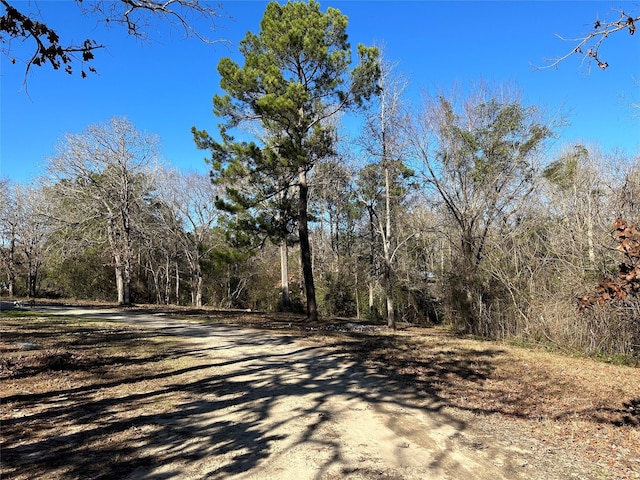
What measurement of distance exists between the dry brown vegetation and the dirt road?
28 centimetres

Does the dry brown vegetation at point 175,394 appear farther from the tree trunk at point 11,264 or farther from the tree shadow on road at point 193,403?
the tree trunk at point 11,264

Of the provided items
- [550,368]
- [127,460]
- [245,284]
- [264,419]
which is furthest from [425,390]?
[245,284]

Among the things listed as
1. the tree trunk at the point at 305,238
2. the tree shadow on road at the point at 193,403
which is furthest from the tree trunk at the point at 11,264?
the tree trunk at the point at 305,238

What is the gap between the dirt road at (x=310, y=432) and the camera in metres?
3.68

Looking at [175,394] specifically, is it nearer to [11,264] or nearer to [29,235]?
[29,235]

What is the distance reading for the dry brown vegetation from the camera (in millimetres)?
3986

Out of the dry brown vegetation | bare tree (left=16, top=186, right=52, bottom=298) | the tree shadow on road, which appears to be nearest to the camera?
the tree shadow on road

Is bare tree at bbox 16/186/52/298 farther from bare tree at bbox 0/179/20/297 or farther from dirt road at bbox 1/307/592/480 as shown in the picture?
dirt road at bbox 1/307/592/480

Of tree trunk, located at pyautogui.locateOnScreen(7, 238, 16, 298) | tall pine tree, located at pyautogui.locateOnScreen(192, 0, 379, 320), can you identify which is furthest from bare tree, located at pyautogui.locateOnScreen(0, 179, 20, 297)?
tall pine tree, located at pyautogui.locateOnScreen(192, 0, 379, 320)

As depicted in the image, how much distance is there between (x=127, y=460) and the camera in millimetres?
3768

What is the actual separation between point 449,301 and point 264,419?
43.9 feet

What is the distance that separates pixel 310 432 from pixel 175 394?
2.36 m

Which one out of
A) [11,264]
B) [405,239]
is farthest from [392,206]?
[11,264]

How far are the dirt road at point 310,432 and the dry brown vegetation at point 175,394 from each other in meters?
0.28
